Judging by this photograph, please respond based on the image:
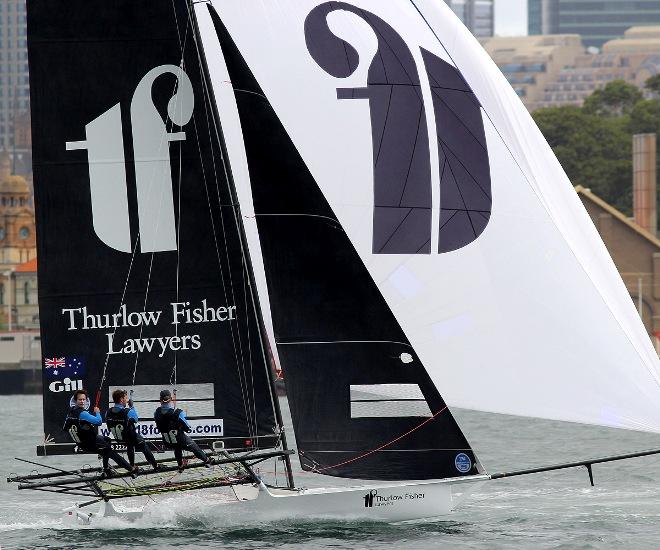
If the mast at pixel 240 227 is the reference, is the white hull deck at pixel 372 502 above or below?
below

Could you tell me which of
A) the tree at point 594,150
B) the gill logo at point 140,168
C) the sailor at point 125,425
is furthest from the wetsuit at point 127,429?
the tree at point 594,150

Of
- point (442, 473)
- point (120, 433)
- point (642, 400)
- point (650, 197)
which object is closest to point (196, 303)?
point (120, 433)

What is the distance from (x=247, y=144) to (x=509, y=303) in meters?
2.96

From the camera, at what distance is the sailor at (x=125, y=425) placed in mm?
16344

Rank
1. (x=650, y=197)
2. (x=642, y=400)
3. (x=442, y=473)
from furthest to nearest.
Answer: (x=650, y=197) < (x=442, y=473) < (x=642, y=400)

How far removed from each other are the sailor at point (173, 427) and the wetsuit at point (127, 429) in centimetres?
21

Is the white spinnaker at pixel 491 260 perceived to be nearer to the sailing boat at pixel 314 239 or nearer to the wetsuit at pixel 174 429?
the sailing boat at pixel 314 239

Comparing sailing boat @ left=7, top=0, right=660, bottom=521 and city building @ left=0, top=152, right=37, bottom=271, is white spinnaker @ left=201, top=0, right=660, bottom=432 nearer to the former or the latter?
sailing boat @ left=7, top=0, right=660, bottom=521

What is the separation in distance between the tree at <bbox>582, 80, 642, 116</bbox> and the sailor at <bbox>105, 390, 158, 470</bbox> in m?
82.6

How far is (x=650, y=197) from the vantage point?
68.6 metres

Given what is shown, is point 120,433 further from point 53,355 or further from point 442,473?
point 442,473

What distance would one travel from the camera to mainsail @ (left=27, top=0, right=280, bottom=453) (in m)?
16.4

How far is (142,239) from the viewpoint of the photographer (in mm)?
16750

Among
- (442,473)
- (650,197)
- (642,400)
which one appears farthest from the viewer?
(650,197)
